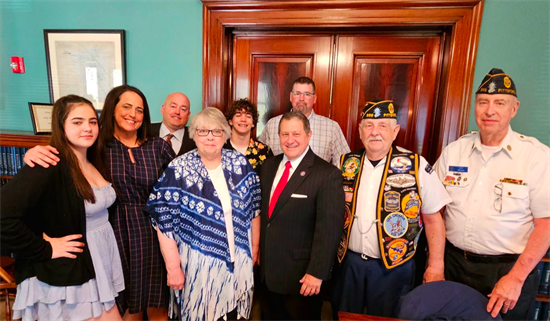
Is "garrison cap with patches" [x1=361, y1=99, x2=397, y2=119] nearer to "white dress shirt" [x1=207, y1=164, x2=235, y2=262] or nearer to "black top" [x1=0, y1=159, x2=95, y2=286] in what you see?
"white dress shirt" [x1=207, y1=164, x2=235, y2=262]

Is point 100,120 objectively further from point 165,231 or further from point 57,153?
point 165,231

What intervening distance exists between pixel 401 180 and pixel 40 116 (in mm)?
3099

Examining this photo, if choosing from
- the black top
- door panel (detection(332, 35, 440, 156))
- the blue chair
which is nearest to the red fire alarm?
the black top

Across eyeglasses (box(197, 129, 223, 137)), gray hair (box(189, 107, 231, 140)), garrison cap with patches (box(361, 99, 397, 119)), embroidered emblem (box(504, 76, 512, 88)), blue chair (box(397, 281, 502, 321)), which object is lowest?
blue chair (box(397, 281, 502, 321))

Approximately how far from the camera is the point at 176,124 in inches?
84.7

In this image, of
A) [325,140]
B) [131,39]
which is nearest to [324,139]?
[325,140]

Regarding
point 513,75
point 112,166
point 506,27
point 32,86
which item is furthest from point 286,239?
point 32,86

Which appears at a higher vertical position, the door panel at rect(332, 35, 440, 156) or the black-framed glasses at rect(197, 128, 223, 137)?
the door panel at rect(332, 35, 440, 156)

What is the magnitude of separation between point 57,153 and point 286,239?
3.79 feet

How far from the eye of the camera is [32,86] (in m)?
2.61

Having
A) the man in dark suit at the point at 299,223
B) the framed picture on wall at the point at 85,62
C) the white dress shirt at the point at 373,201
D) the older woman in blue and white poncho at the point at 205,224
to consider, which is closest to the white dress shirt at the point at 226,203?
the older woman in blue and white poncho at the point at 205,224

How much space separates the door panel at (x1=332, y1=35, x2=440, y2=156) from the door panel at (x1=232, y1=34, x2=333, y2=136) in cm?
13

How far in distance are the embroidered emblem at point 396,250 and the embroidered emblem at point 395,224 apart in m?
0.03

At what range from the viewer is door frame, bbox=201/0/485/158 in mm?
2021
